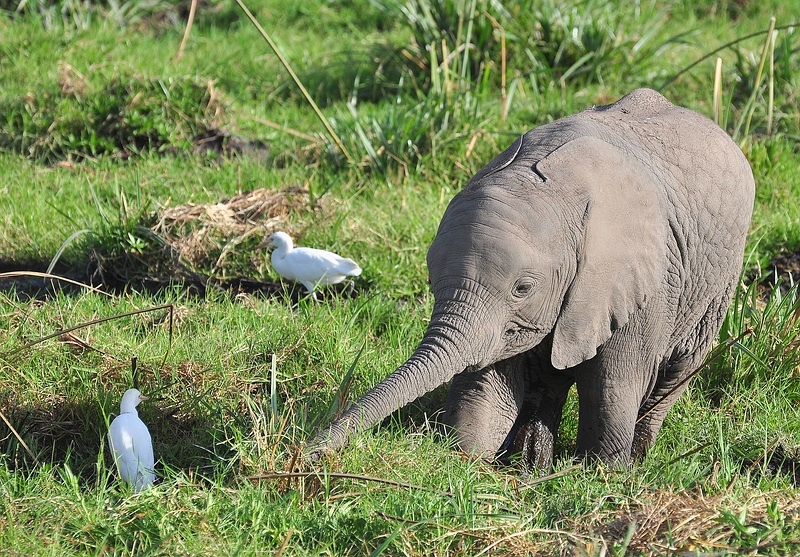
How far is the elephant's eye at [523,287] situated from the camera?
12.2 ft

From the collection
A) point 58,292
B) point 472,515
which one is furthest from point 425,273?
point 472,515

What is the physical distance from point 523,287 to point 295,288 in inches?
96.3

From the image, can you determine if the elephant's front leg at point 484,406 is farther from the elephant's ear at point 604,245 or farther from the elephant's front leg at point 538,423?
the elephant's ear at point 604,245

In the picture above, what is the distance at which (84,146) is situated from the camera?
287 inches

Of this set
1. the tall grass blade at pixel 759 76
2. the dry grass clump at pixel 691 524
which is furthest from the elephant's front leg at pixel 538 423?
the tall grass blade at pixel 759 76

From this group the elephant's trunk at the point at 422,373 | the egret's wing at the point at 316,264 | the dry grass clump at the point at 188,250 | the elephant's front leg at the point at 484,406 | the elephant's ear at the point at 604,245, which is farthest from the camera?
the dry grass clump at the point at 188,250

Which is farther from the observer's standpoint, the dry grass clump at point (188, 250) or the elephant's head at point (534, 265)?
the dry grass clump at point (188, 250)

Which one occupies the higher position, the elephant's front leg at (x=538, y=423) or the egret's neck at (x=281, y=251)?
the egret's neck at (x=281, y=251)

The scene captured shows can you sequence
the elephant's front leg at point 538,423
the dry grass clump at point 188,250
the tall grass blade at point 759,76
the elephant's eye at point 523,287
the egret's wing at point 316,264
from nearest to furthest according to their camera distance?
the elephant's eye at point 523,287 → the elephant's front leg at point 538,423 → the egret's wing at point 316,264 → the dry grass clump at point 188,250 → the tall grass blade at point 759,76

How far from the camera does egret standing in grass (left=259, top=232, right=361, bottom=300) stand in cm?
551

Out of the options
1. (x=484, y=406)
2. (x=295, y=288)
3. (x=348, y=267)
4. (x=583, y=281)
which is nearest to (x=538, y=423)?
(x=484, y=406)

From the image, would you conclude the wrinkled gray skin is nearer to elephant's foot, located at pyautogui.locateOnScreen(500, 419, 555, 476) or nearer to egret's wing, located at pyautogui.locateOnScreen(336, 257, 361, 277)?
elephant's foot, located at pyautogui.locateOnScreen(500, 419, 555, 476)

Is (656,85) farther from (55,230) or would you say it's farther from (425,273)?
(55,230)

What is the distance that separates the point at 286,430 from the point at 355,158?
10.2ft
